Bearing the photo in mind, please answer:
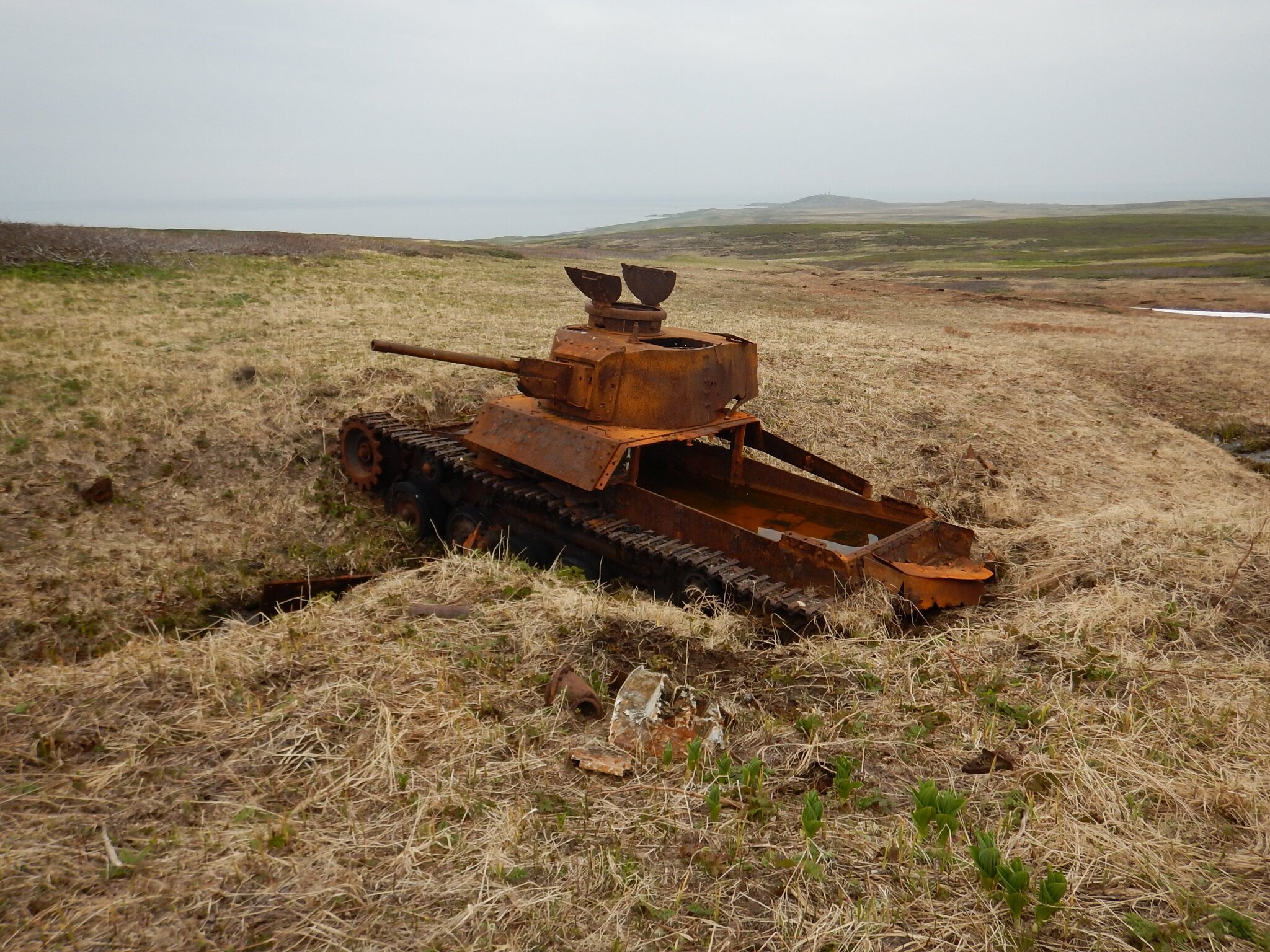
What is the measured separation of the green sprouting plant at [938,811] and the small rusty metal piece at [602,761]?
140 centimetres

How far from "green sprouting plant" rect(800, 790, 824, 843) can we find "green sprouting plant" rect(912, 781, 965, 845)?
404 millimetres

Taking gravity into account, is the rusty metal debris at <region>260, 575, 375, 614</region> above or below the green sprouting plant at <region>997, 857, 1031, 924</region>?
below

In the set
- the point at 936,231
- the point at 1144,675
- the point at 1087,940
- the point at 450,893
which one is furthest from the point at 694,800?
the point at 936,231

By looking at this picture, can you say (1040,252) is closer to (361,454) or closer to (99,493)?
(361,454)

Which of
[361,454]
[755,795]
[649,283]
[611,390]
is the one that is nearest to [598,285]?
[649,283]

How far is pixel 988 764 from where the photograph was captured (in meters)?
4.24

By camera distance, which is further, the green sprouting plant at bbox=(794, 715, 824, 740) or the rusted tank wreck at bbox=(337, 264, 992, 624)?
the rusted tank wreck at bbox=(337, 264, 992, 624)

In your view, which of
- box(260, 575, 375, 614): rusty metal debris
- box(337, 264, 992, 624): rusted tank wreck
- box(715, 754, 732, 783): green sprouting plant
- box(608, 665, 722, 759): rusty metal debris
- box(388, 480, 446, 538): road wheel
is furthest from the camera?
box(388, 480, 446, 538): road wheel

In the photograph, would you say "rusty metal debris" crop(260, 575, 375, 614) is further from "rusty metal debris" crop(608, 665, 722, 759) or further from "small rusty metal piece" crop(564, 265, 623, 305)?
"rusty metal debris" crop(608, 665, 722, 759)

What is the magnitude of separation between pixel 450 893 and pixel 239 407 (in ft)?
29.5

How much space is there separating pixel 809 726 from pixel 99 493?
8136 mm

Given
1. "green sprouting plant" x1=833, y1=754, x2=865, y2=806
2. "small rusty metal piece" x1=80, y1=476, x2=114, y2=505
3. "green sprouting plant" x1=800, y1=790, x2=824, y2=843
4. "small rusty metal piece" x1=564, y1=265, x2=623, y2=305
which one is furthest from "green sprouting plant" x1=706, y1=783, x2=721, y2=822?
"small rusty metal piece" x1=80, y1=476, x2=114, y2=505

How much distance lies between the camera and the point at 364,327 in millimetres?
14688

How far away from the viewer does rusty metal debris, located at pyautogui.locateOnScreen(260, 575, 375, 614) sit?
7.92 metres
